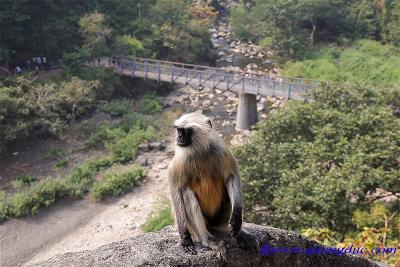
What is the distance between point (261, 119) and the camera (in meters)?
24.5

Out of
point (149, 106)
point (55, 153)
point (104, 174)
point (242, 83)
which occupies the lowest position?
point (104, 174)

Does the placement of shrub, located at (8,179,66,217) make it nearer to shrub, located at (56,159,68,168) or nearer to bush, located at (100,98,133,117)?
shrub, located at (56,159,68,168)

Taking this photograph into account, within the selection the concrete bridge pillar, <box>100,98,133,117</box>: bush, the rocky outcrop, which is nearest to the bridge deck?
the concrete bridge pillar

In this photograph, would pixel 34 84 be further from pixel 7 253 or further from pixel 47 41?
pixel 7 253

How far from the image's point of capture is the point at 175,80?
83.7ft

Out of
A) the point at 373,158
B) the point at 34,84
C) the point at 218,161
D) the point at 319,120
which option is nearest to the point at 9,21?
the point at 34,84

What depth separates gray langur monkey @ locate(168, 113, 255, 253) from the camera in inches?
177

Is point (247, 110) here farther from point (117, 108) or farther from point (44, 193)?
point (44, 193)

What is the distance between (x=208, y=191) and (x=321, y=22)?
3510 cm

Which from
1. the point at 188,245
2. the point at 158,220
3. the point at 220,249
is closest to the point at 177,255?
the point at 188,245

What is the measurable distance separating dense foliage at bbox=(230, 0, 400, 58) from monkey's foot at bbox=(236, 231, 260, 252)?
30598mm

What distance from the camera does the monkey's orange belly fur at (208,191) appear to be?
465 centimetres

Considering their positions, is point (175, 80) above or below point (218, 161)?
below

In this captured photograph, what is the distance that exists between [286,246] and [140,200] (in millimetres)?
12980
